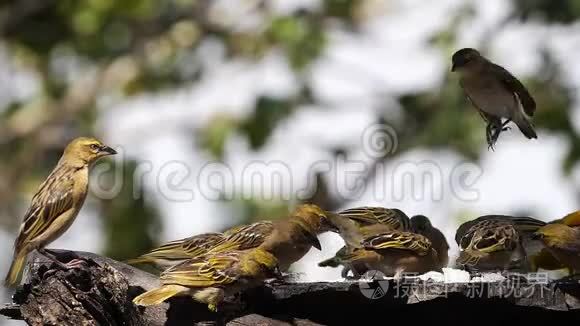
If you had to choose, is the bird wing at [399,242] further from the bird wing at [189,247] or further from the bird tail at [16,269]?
the bird tail at [16,269]

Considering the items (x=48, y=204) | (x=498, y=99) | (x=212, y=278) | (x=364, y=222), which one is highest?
(x=498, y=99)

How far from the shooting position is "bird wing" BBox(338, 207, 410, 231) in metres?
6.87

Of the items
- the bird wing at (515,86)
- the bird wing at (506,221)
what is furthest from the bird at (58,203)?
the bird wing at (515,86)

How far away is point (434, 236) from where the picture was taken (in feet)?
22.5

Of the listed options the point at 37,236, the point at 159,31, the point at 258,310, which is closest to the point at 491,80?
the point at 258,310

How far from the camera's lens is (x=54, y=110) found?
18531 millimetres

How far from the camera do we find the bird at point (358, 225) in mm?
6648

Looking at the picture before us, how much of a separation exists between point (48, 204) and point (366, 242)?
7.22 ft

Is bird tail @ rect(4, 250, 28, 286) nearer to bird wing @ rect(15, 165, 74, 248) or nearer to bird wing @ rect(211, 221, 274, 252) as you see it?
bird wing @ rect(15, 165, 74, 248)

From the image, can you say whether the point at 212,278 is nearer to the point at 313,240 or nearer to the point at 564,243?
the point at 313,240

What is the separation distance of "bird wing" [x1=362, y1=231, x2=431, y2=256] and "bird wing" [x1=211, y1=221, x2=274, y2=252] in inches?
22.3

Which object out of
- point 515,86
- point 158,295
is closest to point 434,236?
Result: point 515,86

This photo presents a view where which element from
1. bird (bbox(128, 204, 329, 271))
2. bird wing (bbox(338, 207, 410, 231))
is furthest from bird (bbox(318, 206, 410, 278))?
bird (bbox(128, 204, 329, 271))

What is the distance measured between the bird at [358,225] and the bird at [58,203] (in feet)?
5.58
